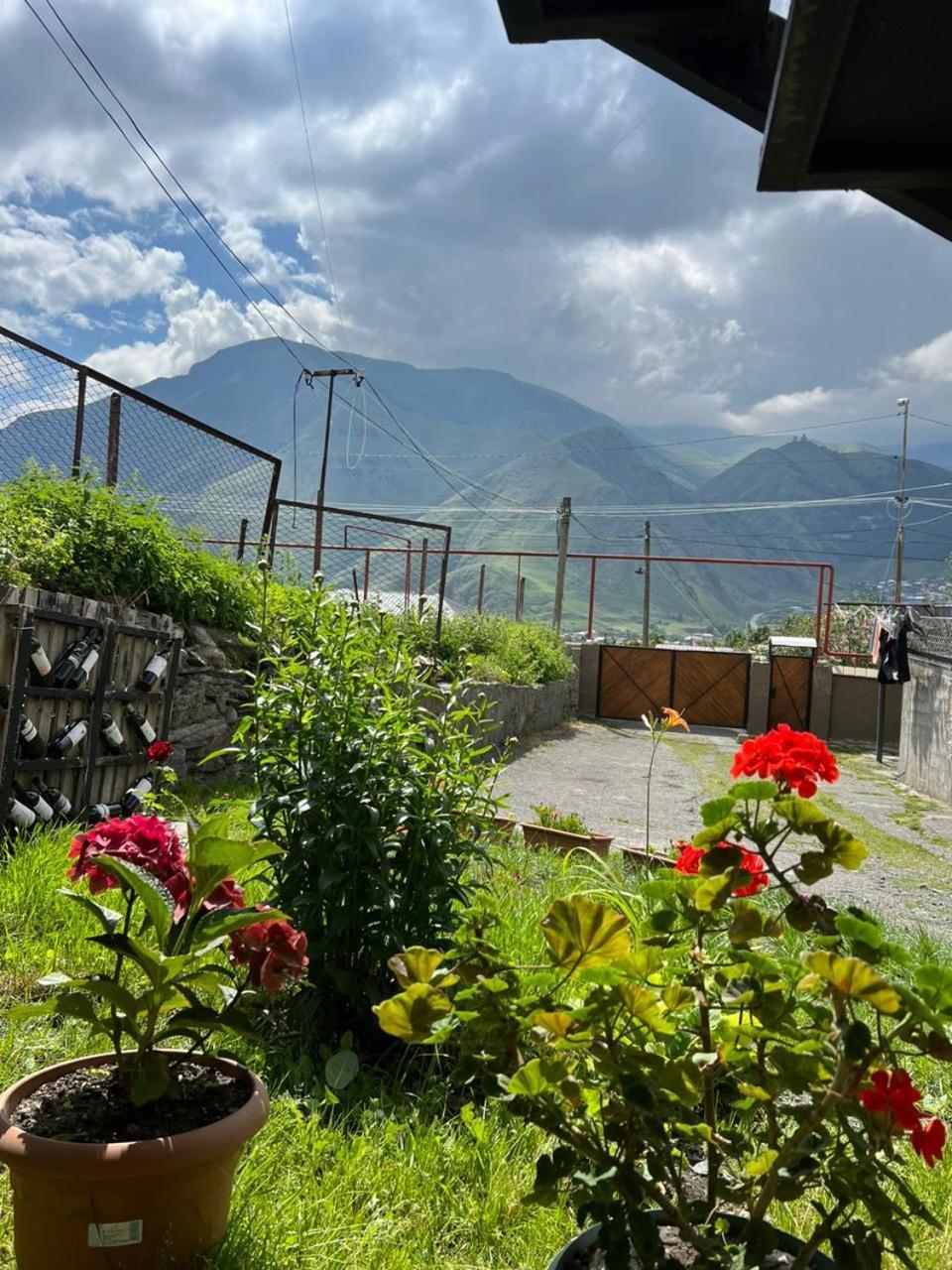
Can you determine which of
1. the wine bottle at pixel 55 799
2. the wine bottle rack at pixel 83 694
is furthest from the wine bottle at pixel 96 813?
the wine bottle at pixel 55 799

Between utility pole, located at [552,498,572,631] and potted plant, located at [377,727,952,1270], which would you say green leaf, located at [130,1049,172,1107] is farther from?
utility pole, located at [552,498,572,631]

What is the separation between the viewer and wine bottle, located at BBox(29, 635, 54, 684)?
386 cm

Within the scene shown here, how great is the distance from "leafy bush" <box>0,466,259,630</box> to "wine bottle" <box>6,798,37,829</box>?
3.41 ft

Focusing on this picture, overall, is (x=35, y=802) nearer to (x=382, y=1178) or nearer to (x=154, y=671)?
(x=154, y=671)

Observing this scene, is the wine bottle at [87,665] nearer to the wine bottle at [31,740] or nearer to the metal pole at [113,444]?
the wine bottle at [31,740]

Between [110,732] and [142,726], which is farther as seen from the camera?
[142,726]

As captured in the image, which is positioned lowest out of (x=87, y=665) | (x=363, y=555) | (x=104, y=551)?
(x=87, y=665)

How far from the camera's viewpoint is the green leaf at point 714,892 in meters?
1.07

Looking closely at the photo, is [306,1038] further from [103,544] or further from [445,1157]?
[103,544]

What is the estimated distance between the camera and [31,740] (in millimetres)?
3998

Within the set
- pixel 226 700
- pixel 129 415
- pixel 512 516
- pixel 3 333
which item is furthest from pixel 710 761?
pixel 512 516

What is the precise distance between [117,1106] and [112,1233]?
0.18 meters

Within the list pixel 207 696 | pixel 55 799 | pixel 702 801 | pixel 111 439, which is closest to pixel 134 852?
pixel 55 799

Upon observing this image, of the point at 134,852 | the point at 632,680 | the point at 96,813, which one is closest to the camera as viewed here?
the point at 134,852
